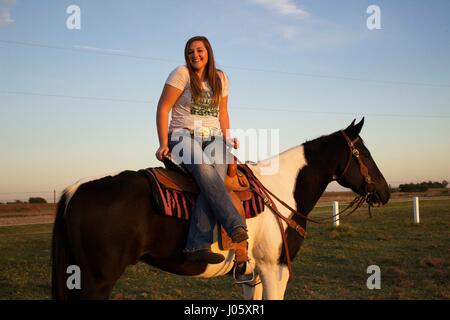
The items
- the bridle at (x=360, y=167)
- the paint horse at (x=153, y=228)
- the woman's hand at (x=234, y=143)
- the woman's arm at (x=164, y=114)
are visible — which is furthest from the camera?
the bridle at (x=360, y=167)

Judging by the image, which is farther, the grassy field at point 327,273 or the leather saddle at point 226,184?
the grassy field at point 327,273

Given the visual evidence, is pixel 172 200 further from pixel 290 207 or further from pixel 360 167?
pixel 360 167

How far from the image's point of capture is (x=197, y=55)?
450 centimetres

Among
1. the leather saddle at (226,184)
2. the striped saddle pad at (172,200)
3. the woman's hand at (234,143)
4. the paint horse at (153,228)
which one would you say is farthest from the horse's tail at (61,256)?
the woman's hand at (234,143)

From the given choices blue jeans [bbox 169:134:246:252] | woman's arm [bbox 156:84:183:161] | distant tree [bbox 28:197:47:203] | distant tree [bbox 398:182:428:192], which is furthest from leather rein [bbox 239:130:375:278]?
distant tree [bbox 398:182:428:192]

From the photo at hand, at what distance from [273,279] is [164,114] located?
6.91 feet

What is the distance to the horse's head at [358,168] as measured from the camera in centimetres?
520

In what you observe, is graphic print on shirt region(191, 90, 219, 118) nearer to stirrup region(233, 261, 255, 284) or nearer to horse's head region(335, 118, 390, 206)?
stirrup region(233, 261, 255, 284)

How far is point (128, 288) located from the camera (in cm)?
837

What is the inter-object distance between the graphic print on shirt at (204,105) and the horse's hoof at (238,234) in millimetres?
1330

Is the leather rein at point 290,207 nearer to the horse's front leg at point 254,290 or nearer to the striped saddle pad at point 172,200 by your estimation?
the striped saddle pad at point 172,200
